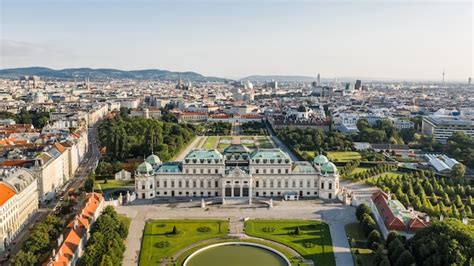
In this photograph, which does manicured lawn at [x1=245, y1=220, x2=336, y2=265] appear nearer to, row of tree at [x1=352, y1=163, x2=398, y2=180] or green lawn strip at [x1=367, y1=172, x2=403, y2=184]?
row of tree at [x1=352, y1=163, x2=398, y2=180]

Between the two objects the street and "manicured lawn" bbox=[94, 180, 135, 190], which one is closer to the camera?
the street

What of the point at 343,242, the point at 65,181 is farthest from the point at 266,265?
the point at 65,181

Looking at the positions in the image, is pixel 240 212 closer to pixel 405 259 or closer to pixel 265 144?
pixel 405 259

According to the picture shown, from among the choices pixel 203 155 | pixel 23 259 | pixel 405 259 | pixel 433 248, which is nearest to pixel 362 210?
pixel 405 259

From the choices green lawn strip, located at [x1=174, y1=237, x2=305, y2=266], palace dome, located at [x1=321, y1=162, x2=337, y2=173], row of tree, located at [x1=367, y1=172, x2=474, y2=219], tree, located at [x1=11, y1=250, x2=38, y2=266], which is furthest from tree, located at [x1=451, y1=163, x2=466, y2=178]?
tree, located at [x1=11, y1=250, x2=38, y2=266]

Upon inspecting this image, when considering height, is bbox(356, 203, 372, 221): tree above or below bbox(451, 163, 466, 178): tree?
below

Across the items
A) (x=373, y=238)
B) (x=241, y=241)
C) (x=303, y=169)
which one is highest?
(x=303, y=169)
